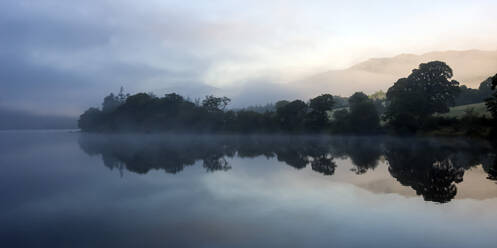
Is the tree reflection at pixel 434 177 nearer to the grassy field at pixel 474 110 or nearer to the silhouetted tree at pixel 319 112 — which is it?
the grassy field at pixel 474 110

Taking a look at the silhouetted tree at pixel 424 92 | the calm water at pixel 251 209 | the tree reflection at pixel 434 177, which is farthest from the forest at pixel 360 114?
the calm water at pixel 251 209

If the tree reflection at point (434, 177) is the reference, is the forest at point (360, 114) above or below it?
above

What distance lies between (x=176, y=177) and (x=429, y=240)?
42.9ft

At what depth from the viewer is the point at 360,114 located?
76.9 m

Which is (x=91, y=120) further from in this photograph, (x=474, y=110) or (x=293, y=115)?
(x=474, y=110)

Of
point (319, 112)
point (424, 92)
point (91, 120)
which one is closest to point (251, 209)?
point (319, 112)

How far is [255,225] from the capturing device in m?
8.79

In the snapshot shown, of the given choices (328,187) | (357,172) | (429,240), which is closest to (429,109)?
(357,172)

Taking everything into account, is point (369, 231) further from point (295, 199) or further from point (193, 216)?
point (193, 216)

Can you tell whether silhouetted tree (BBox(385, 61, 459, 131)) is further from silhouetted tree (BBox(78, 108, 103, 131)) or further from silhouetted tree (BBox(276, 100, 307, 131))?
silhouetted tree (BBox(78, 108, 103, 131))

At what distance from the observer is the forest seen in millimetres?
64062

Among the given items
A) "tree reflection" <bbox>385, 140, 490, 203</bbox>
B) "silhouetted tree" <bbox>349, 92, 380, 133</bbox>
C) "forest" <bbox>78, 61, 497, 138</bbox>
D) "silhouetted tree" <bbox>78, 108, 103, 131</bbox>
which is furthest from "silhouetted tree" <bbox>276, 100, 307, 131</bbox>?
"silhouetted tree" <bbox>78, 108, 103, 131</bbox>

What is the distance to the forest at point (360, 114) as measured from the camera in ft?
210

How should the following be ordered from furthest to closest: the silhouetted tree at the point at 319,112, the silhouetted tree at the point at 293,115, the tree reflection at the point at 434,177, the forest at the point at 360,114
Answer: the silhouetted tree at the point at 293,115
the silhouetted tree at the point at 319,112
the forest at the point at 360,114
the tree reflection at the point at 434,177
